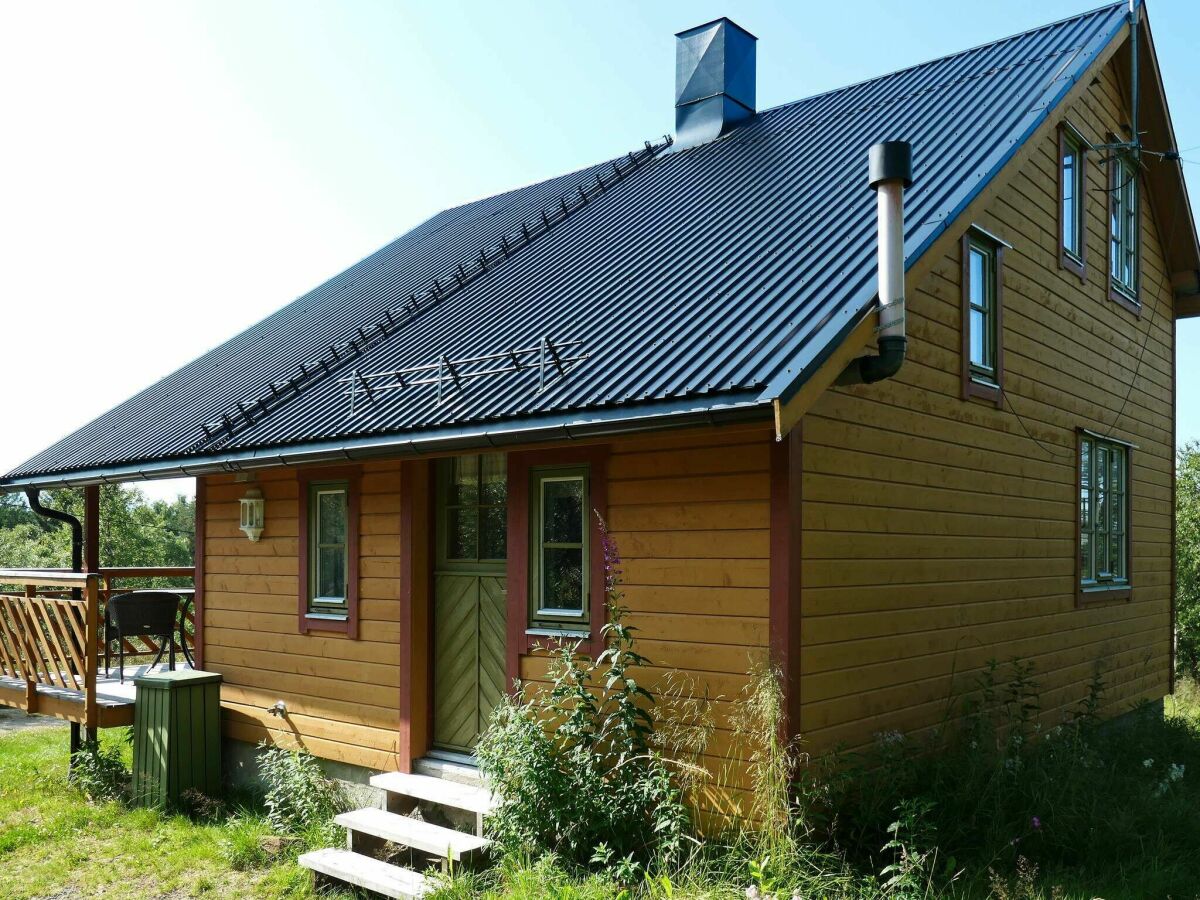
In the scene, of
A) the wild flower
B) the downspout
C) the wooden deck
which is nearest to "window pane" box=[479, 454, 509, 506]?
the wooden deck

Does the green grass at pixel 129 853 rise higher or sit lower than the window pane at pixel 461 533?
lower

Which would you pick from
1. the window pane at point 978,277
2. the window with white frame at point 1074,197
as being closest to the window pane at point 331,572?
the window pane at point 978,277

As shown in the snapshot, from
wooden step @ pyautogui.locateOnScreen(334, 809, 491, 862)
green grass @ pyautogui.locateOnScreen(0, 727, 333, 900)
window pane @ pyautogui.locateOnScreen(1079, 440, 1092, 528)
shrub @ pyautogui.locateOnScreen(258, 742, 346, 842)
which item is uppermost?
window pane @ pyautogui.locateOnScreen(1079, 440, 1092, 528)

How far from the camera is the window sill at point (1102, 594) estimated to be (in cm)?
1081

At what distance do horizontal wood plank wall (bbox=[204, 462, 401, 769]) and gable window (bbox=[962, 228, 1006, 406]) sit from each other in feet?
15.9

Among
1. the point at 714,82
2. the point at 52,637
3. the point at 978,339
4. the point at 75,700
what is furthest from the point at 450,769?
the point at 714,82

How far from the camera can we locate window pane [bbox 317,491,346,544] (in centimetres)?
926

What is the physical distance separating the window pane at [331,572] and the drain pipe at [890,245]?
4974 millimetres

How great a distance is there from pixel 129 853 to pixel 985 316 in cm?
814

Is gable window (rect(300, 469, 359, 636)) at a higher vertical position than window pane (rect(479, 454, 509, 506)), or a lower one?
lower

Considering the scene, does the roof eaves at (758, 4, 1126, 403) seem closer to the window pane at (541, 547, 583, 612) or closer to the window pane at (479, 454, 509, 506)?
the window pane at (541, 547, 583, 612)

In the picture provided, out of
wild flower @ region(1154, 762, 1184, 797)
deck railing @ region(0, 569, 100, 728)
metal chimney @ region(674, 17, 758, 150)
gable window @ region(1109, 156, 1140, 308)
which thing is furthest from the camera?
metal chimney @ region(674, 17, 758, 150)

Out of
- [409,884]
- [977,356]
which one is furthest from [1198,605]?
[409,884]

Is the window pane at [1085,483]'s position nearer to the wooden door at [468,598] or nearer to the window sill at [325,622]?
the wooden door at [468,598]
